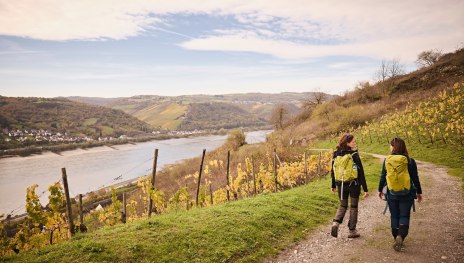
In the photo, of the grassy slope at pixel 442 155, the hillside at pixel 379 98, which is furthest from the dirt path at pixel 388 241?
the hillside at pixel 379 98

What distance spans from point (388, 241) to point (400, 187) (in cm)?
182

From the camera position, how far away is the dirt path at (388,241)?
21.7 ft

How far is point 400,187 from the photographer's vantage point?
6660 mm

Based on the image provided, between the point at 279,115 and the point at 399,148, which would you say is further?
the point at 279,115

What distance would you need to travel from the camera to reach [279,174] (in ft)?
64.5

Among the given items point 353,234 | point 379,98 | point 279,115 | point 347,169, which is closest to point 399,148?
point 347,169

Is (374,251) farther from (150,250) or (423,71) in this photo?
(423,71)

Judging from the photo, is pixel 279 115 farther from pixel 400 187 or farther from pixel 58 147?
pixel 58 147

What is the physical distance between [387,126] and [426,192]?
22523mm

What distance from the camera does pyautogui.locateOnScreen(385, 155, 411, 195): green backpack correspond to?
21.8 ft

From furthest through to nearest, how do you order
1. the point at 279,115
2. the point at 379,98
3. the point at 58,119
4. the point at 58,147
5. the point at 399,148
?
the point at 58,119 < the point at 58,147 < the point at 279,115 < the point at 379,98 < the point at 399,148

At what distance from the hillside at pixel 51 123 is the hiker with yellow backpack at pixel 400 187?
13534 centimetres

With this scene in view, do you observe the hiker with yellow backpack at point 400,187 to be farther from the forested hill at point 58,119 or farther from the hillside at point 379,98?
the forested hill at point 58,119

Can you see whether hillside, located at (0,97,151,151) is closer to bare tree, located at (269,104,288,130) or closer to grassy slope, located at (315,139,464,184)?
bare tree, located at (269,104,288,130)
